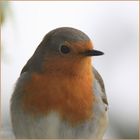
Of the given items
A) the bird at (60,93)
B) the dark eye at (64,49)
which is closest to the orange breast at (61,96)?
the bird at (60,93)

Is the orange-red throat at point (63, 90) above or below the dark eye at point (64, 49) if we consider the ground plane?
below

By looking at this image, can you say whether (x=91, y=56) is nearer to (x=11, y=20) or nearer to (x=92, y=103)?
(x=92, y=103)

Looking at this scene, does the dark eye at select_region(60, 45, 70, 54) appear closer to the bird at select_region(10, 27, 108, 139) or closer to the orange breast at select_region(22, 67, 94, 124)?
the bird at select_region(10, 27, 108, 139)

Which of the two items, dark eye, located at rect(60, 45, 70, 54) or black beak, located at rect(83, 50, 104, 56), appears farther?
dark eye, located at rect(60, 45, 70, 54)

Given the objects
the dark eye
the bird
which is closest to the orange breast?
the bird

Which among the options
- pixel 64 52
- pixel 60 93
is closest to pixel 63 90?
pixel 60 93

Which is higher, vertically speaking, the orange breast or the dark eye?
the dark eye

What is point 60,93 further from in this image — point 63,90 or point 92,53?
point 92,53

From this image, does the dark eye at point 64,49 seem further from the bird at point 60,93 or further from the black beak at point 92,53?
the black beak at point 92,53
